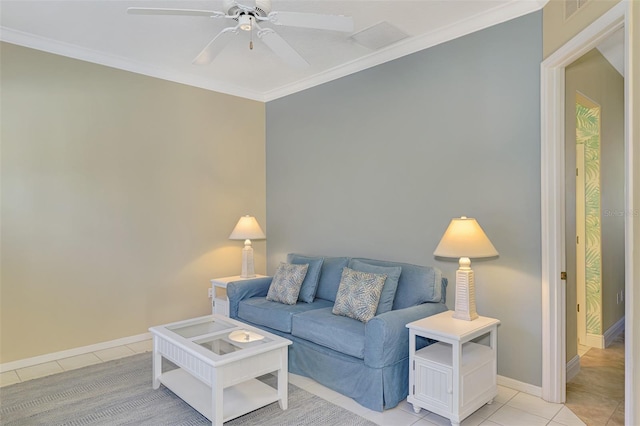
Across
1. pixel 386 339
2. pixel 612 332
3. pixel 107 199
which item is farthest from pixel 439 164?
pixel 107 199

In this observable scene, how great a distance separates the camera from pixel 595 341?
3873mm

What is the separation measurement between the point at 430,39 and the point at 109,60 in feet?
10.3

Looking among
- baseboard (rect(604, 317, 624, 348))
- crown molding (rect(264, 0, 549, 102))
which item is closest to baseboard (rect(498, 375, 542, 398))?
baseboard (rect(604, 317, 624, 348))

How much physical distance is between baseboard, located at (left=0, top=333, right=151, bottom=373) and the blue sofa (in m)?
1.13

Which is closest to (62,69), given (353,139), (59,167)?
(59,167)

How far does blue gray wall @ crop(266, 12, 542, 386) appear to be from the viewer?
2883 mm

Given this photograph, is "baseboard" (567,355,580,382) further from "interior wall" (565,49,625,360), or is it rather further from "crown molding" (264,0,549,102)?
"crown molding" (264,0,549,102)

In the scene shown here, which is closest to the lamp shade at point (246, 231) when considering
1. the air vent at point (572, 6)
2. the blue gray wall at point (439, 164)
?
the blue gray wall at point (439, 164)

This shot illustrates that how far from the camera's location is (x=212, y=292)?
4512 mm

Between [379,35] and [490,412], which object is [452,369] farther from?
[379,35]

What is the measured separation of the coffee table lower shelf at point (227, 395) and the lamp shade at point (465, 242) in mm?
1571

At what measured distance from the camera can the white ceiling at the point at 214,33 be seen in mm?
2916

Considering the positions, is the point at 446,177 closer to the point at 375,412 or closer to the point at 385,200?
the point at 385,200

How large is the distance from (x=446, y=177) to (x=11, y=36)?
3980 mm
